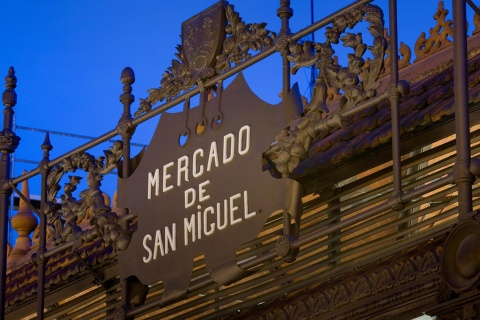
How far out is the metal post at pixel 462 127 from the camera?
9688 millimetres

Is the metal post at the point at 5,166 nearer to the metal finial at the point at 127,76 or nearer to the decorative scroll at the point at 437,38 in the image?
the metal finial at the point at 127,76

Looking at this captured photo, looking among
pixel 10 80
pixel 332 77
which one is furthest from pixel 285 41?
pixel 10 80

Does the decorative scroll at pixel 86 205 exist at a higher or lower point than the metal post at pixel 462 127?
higher

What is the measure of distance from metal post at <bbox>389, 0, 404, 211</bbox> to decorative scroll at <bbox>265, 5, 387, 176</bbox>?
Answer: 160 millimetres

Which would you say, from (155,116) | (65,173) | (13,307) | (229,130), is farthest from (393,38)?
(13,307)

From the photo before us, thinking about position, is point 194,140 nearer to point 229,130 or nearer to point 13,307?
point 229,130

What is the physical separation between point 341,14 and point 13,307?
7161 mm

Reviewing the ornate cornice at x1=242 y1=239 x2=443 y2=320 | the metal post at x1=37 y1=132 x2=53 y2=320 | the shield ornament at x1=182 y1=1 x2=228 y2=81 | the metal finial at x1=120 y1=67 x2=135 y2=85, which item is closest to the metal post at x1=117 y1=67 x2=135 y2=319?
the metal finial at x1=120 y1=67 x2=135 y2=85

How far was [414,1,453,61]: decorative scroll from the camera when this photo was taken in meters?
14.2

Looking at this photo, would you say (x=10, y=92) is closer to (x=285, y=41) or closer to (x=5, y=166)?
(x=5, y=166)

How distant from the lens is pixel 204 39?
12.8m

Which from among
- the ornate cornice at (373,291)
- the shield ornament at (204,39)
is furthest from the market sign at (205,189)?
the ornate cornice at (373,291)

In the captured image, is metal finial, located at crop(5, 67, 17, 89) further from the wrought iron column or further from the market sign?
the wrought iron column

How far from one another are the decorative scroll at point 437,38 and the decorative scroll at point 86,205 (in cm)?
316
